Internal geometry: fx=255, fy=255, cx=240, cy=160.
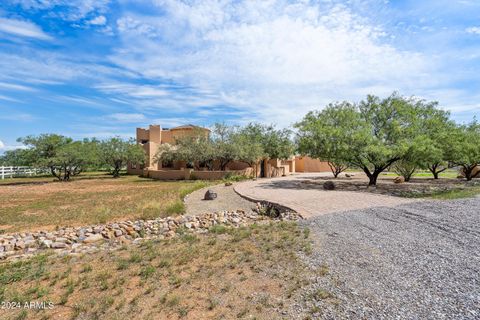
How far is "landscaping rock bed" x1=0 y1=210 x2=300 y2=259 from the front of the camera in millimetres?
5910

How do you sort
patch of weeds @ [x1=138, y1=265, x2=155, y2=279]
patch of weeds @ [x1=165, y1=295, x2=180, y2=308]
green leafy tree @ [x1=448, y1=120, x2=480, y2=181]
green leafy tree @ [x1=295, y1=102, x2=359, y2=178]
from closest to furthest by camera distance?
patch of weeds @ [x1=165, y1=295, x2=180, y2=308]
patch of weeds @ [x1=138, y1=265, x2=155, y2=279]
green leafy tree @ [x1=295, y1=102, x2=359, y2=178]
green leafy tree @ [x1=448, y1=120, x2=480, y2=181]

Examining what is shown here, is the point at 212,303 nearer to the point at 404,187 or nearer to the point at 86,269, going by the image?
the point at 86,269

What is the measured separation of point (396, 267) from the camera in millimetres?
4203

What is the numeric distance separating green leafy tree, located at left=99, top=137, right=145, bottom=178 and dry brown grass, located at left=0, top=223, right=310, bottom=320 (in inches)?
1013

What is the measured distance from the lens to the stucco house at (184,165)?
84.2 feet

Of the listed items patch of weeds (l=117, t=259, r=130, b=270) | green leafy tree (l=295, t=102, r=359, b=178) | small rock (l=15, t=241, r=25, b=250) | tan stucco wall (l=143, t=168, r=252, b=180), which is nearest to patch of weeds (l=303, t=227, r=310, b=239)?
patch of weeds (l=117, t=259, r=130, b=270)

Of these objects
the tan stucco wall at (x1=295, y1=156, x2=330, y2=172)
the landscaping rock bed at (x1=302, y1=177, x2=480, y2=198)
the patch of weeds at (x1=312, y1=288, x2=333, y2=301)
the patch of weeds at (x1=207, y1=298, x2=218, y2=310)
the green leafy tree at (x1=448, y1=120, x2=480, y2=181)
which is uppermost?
the green leafy tree at (x1=448, y1=120, x2=480, y2=181)

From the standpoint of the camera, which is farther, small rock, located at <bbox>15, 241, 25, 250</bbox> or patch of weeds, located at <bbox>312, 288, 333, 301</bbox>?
small rock, located at <bbox>15, 241, 25, 250</bbox>

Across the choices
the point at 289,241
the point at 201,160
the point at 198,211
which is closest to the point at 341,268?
the point at 289,241

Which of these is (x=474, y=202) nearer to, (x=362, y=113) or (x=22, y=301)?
(x=362, y=113)

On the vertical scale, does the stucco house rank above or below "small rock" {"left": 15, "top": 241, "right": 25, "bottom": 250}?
above

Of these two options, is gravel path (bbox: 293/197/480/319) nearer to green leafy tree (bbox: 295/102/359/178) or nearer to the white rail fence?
green leafy tree (bbox: 295/102/359/178)

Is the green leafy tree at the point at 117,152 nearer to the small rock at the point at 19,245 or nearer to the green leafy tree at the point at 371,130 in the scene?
the green leafy tree at the point at 371,130

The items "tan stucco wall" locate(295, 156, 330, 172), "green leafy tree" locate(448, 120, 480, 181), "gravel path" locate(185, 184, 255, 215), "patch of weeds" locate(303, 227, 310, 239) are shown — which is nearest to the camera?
"patch of weeds" locate(303, 227, 310, 239)
